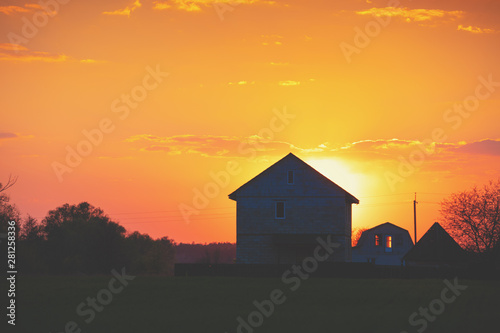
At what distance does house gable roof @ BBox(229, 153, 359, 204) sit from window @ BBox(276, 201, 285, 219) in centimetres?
108

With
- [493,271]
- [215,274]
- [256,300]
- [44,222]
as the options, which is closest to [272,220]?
[215,274]

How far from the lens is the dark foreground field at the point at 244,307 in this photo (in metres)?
25.3

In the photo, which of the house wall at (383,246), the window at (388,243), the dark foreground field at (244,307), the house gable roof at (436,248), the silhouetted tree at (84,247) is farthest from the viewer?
the window at (388,243)

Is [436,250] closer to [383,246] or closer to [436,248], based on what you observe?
[436,248]

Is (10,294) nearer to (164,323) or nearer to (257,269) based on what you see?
(164,323)

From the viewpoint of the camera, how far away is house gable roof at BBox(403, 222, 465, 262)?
75.4 m

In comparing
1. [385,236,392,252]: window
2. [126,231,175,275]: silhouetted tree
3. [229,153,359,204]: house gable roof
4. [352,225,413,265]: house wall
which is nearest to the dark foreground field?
[229,153,359,204]: house gable roof

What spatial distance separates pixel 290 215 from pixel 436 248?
21.0 meters

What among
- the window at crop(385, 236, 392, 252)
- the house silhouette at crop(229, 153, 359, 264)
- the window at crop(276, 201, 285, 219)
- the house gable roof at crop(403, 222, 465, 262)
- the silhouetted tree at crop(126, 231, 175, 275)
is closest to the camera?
the house silhouette at crop(229, 153, 359, 264)

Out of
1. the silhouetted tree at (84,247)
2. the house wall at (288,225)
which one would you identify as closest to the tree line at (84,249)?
the silhouetted tree at (84,247)

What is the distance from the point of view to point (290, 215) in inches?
2514

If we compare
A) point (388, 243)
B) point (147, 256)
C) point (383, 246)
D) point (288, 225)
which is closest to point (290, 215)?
point (288, 225)

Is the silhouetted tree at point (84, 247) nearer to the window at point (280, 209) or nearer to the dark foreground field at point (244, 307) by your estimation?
the window at point (280, 209)

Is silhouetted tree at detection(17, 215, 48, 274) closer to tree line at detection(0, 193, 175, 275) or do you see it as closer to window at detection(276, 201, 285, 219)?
tree line at detection(0, 193, 175, 275)
